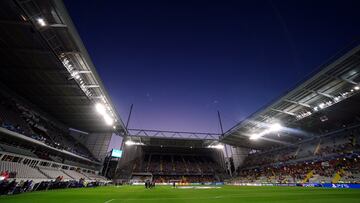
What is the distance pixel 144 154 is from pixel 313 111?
5066 cm

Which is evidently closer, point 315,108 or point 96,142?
point 315,108

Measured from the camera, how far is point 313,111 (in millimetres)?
27234

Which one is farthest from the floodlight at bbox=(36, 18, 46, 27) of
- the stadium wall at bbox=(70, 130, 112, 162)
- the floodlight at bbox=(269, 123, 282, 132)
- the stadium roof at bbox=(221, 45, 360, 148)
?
the floodlight at bbox=(269, 123, 282, 132)

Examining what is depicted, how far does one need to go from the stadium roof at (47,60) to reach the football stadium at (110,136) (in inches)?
4.0

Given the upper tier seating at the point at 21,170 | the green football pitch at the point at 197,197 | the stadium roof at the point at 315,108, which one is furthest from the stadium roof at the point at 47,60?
the stadium roof at the point at 315,108

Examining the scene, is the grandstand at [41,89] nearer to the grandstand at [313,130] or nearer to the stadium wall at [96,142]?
the stadium wall at [96,142]

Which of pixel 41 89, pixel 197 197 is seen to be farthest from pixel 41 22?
pixel 197 197

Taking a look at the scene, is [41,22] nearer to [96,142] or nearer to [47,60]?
[47,60]

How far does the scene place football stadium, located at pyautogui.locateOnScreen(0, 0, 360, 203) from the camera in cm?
1323

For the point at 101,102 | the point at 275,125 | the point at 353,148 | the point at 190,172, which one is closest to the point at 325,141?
the point at 353,148

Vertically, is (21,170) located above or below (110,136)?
below

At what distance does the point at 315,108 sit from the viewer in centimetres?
2656

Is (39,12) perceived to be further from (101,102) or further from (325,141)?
(325,141)

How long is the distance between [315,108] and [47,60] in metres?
35.8
